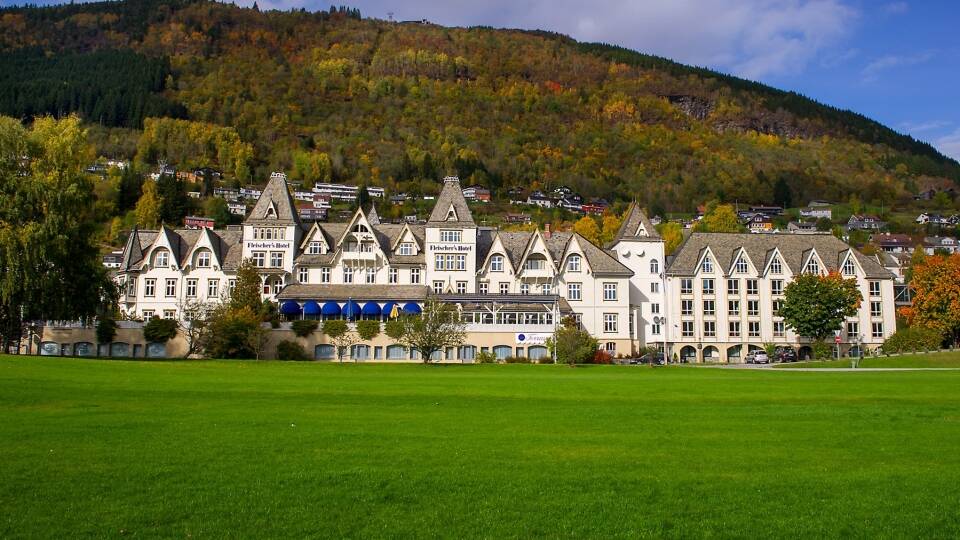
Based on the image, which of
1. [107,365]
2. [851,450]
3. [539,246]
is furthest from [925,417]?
[539,246]

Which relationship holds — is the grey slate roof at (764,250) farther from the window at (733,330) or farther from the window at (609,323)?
→ the window at (609,323)

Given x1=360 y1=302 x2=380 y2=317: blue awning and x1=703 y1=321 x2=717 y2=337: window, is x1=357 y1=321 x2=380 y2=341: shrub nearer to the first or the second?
x1=360 y1=302 x2=380 y2=317: blue awning

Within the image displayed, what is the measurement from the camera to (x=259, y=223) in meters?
79.1

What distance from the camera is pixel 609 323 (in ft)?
258

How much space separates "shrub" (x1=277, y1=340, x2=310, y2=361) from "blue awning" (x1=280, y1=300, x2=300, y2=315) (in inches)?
192

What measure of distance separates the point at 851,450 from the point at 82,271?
168ft

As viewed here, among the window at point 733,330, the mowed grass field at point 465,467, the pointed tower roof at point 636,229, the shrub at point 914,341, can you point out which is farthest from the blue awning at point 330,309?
the shrub at point 914,341

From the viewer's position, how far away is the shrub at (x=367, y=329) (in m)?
68.2

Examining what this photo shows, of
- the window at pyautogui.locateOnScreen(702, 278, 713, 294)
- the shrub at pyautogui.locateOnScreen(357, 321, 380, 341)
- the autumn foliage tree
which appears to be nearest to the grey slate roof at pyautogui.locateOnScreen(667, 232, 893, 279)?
the window at pyautogui.locateOnScreen(702, 278, 713, 294)

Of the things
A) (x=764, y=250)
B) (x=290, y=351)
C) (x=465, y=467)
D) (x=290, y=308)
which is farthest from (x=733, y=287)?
(x=465, y=467)

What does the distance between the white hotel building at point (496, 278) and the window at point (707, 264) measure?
109mm

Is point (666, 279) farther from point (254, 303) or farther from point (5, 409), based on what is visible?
point (5, 409)

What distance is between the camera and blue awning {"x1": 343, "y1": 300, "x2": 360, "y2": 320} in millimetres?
72062

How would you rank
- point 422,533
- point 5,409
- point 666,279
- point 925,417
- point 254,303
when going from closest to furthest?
point 422,533 < point 5,409 < point 925,417 < point 254,303 < point 666,279
